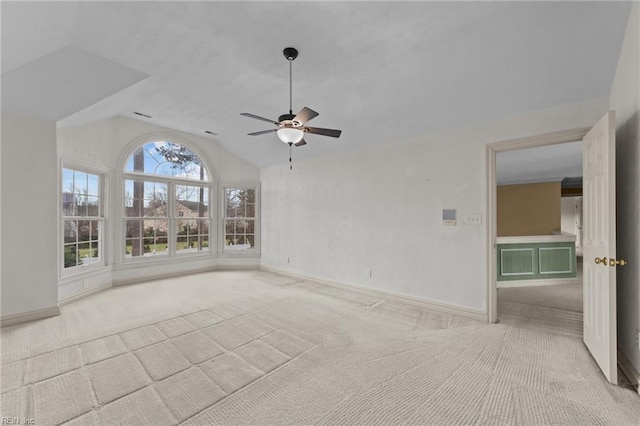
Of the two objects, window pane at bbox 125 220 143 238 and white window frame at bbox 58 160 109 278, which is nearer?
white window frame at bbox 58 160 109 278

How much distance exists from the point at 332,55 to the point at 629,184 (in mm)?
2788

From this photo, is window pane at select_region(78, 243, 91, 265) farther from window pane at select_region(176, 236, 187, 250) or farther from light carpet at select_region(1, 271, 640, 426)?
window pane at select_region(176, 236, 187, 250)

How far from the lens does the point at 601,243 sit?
2219 millimetres

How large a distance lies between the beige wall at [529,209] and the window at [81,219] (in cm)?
897

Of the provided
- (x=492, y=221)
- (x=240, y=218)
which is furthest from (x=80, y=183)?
(x=492, y=221)

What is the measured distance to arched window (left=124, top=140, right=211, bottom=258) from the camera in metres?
5.30

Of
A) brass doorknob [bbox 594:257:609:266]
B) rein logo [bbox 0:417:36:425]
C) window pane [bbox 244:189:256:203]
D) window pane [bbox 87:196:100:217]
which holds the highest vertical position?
window pane [bbox 244:189:256:203]

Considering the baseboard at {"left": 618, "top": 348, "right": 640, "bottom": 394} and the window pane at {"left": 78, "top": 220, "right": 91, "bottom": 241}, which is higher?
the window pane at {"left": 78, "top": 220, "right": 91, "bottom": 241}

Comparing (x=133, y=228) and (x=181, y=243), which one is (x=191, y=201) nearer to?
(x=181, y=243)

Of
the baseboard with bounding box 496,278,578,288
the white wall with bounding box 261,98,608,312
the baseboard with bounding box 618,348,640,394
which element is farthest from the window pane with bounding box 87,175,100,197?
the baseboard with bounding box 496,278,578,288

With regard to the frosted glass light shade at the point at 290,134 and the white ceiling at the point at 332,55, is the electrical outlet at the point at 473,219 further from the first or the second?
the frosted glass light shade at the point at 290,134

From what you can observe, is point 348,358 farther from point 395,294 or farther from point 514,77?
point 514,77

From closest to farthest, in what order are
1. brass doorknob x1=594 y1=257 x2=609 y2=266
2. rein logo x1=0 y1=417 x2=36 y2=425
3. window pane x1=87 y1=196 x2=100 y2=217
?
rein logo x1=0 y1=417 x2=36 y2=425, brass doorknob x1=594 y1=257 x2=609 y2=266, window pane x1=87 y1=196 x2=100 y2=217

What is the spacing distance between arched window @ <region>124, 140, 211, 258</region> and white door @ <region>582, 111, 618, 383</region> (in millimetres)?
6335
